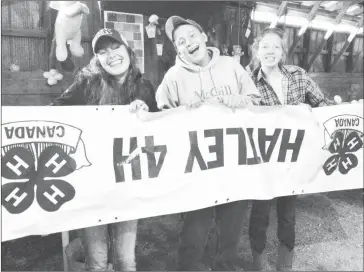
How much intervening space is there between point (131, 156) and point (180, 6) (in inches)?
120

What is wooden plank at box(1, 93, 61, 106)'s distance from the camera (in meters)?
3.48

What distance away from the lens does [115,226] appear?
1.93 meters

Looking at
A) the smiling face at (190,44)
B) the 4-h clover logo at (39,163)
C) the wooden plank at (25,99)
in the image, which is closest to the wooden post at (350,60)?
the smiling face at (190,44)

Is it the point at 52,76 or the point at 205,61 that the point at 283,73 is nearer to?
the point at 205,61

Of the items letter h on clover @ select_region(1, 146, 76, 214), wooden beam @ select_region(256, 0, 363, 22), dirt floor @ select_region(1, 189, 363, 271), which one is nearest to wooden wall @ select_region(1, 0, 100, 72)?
dirt floor @ select_region(1, 189, 363, 271)

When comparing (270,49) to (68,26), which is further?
(68,26)

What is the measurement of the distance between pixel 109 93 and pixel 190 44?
2.18ft

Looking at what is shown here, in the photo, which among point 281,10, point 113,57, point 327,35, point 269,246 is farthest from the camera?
point 327,35

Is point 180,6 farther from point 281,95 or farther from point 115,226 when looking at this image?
point 115,226

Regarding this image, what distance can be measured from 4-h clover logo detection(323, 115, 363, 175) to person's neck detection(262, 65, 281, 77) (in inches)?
23.2

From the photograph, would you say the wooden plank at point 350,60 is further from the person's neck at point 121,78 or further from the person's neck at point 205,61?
the person's neck at point 121,78

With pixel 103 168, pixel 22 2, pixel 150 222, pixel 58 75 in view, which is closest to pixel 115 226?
A: pixel 103 168

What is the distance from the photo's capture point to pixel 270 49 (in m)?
2.18

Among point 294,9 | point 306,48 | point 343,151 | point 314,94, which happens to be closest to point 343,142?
point 343,151
